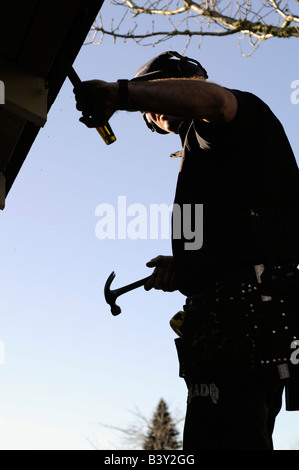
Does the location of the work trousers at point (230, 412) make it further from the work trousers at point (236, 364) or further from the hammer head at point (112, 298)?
the hammer head at point (112, 298)

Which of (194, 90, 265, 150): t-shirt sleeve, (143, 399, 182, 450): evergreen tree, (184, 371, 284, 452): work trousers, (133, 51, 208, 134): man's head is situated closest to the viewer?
(184, 371, 284, 452): work trousers

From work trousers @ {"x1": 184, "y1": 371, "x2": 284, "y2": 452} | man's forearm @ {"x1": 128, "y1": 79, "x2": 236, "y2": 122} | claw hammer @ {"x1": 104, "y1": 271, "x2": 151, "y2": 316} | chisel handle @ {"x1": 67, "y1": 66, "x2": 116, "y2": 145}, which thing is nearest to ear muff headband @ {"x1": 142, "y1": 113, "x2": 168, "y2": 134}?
chisel handle @ {"x1": 67, "y1": 66, "x2": 116, "y2": 145}

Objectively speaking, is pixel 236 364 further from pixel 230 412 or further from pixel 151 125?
pixel 151 125

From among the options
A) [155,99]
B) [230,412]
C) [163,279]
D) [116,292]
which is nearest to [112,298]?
[116,292]

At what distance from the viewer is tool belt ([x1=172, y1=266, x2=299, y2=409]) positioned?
248cm

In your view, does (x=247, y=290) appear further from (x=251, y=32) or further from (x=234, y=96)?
(x=251, y=32)

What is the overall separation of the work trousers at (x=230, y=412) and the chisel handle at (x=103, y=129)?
1036 millimetres

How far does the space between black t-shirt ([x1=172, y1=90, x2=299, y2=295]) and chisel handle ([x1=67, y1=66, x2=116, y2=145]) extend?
0.34 meters

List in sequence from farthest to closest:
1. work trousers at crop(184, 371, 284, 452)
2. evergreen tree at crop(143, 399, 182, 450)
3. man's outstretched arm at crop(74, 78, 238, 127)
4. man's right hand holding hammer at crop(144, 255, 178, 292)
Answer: evergreen tree at crop(143, 399, 182, 450)
man's right hand holding hammer at crop(144, 255, 178, 292)
man's outstretched arm at crop(74, 78, 238, 127)
work trousers at crop(184, 371, 284, 452)

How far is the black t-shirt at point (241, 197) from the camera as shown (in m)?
2.63

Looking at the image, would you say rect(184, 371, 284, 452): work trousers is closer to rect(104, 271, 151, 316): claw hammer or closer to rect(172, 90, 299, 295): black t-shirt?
rect(172, 90, 299, 295): black t-shirt

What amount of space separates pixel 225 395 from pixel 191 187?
889 mm

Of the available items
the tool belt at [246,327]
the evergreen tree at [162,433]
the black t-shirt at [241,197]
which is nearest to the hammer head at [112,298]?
the black t-shirt at [241,197]

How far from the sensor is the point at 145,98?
2465 mm
